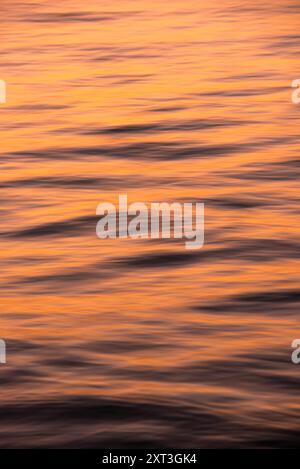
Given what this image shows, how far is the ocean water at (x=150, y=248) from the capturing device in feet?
12.3

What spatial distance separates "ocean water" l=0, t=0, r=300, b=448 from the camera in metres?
3.75

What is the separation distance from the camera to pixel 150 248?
17.6 feet

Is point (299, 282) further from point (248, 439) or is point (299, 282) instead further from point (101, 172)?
point (101, 172)

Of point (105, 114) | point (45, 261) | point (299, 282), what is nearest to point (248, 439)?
point (299, 282)

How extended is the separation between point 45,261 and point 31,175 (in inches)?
57.7

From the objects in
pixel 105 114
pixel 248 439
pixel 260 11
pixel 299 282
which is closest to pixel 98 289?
pixel 299 282

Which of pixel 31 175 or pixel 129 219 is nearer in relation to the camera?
pixel 129 219

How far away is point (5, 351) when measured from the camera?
423cm

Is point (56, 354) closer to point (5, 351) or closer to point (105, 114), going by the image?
point (5, 351)

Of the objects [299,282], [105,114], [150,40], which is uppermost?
[150,40]

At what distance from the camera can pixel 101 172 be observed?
6.55 meters
